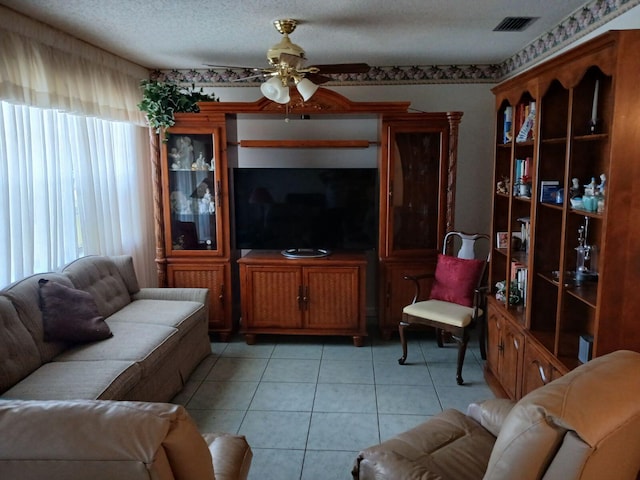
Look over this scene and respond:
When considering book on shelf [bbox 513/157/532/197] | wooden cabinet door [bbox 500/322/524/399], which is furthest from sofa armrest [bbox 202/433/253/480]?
book on shelf [bbox 513/157/532/197]

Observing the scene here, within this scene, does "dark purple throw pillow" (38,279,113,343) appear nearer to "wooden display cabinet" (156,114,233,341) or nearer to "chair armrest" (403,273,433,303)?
"wooden display cabinet" (156,114,233,341)

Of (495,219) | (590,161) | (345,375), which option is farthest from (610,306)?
(345,375)

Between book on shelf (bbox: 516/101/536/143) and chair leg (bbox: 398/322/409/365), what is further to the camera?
chair leg (bbox: 398/322/409/365)

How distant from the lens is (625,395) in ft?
4.27

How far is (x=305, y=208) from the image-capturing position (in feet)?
14.3

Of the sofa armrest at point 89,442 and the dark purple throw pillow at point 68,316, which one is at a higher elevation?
the sofa armrest at point 89,442

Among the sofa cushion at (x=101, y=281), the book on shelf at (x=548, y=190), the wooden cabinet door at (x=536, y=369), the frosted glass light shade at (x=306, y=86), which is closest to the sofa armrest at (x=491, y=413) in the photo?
the wooden cabinet door at (x=536, y=369)

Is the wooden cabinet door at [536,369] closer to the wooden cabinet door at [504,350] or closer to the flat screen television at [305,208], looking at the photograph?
the wooden cabinet door at [504,350]

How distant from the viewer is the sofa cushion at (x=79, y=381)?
7.79 ft

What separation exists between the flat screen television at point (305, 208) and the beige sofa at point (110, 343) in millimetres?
801

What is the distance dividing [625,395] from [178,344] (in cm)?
281

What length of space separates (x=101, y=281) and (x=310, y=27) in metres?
2.37

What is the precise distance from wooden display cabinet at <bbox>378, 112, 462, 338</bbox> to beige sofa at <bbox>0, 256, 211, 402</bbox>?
1.62 meters

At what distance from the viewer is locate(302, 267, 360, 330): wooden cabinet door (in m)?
4.20
